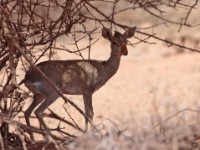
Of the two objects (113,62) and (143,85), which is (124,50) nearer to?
(113,62)

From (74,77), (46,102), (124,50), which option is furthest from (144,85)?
(46,102)

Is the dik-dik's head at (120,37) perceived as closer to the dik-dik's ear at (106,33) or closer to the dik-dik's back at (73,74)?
the dik-dik's ear at (106,33)

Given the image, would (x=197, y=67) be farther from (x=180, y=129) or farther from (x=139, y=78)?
(x=180, y=129)

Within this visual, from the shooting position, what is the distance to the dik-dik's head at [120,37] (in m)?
8.48

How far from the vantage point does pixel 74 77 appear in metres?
8.38

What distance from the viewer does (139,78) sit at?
1617 cm

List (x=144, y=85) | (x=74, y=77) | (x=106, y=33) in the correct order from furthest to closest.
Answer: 1. (x=144, y=85)
2. (x=106, y=33)
3. (x=74, y=77)

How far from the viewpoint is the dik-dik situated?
8.11m

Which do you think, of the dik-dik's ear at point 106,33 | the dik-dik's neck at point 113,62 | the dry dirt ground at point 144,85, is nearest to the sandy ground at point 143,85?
the dry dirt ground at point 144,85

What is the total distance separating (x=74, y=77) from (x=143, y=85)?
22.2 ft

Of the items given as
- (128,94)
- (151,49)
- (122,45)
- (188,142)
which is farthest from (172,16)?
(188,142)

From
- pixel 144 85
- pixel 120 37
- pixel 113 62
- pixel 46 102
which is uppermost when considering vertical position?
pixel 144 85

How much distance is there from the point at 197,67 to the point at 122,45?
26.1 ft

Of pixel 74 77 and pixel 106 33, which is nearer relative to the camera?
pixel 74 77
